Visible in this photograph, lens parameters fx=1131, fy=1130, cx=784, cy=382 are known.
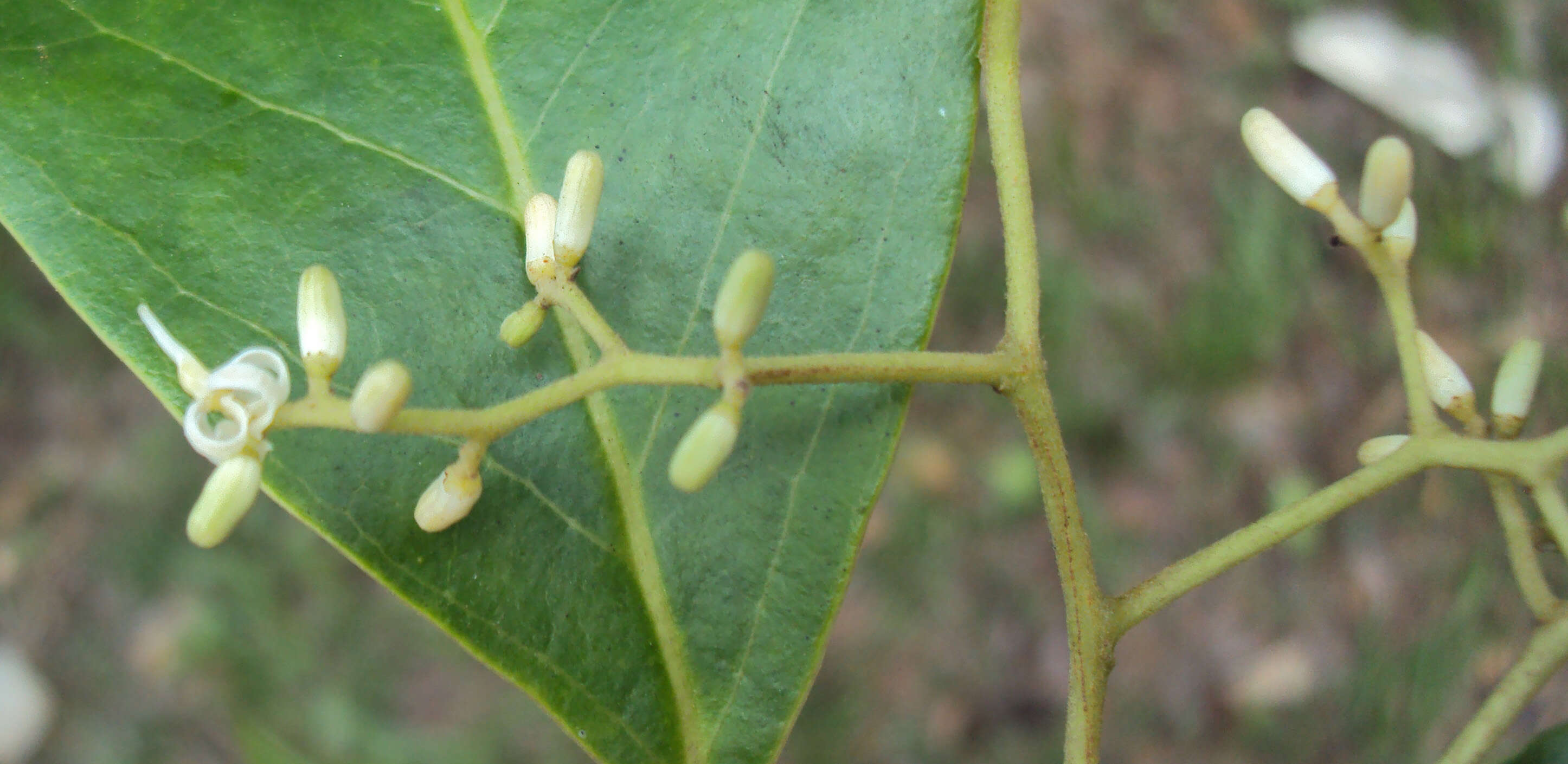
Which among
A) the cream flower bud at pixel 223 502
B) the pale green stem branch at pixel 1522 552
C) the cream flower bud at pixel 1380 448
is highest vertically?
the cream flower bud at pixel 223 502

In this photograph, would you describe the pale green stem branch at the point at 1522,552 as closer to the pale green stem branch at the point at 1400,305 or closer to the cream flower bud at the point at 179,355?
the pale green stem branch at the point at 1400,305

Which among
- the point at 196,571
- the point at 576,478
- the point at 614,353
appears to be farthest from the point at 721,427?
the point at 196,571

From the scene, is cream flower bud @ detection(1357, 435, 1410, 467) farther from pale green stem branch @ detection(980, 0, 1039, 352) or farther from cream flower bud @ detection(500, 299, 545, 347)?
cream flower bud @ detection(500, 299, 545, 347)

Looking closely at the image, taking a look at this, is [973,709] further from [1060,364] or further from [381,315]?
[381,315]

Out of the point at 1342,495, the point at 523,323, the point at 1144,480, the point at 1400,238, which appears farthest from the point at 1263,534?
the point at 1144,480

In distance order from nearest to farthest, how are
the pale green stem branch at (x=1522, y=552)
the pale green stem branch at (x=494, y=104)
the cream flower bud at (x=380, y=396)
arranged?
the cream flower bud at (x=380, y=396) → the pale green stem branch at (x=1522, y=552) → the pale green stem branch at (x=494, y=104)

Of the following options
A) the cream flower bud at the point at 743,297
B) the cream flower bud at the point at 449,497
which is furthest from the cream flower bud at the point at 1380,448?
the cream flower bud at the point at 449,497

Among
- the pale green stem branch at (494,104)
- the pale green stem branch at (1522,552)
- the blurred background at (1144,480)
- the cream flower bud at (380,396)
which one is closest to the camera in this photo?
the cream flower bud at (380,396)

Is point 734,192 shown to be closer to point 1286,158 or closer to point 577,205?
point 577,205
